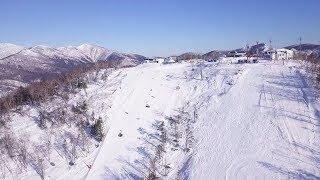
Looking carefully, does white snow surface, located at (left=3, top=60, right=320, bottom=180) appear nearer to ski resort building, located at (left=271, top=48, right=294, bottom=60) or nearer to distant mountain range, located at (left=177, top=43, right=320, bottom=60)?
ski resort building, located at (left=271, top=48, right=294, bottom=60)

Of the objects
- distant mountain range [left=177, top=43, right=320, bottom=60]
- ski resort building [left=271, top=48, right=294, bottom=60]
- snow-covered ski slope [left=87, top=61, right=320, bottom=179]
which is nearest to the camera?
snow-covered ski slope [left=87, top=61, right=320, bottom=179]

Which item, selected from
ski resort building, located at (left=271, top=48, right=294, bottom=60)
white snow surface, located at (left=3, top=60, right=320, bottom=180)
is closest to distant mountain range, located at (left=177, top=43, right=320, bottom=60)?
ski resort building, located at (left=271, top=48, right=294, bottom=60)

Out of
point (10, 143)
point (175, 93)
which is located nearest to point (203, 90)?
point (175, 93)

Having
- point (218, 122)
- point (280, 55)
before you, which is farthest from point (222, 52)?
point (218, 122)

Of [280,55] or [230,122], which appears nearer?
[230,122]

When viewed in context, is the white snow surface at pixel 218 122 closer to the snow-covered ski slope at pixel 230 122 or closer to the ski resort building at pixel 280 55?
the snow-covered ski slope at pixel 230 122

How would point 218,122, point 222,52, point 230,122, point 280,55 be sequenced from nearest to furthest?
point 230,122, point 218,122, point 280,55, point 222,52

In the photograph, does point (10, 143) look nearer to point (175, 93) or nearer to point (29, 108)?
point (29, 108)

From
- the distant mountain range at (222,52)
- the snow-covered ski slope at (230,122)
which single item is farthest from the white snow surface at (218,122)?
the distant mountain range at (222,52)

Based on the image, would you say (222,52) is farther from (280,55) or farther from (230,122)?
(230,122)
